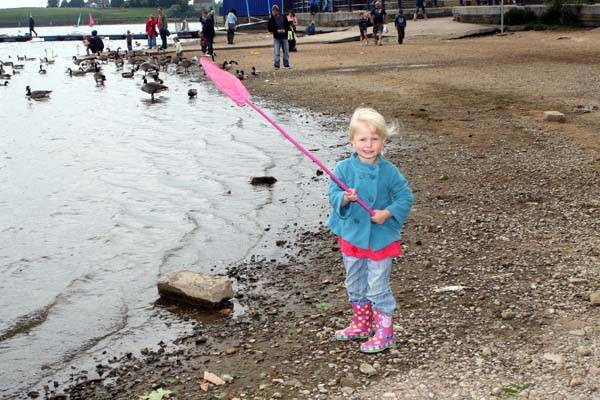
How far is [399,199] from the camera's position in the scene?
486cm

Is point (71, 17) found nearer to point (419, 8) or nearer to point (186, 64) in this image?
point (419, 8)

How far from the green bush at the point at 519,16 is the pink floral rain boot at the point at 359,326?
→ 107 ft

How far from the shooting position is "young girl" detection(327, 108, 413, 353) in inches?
188

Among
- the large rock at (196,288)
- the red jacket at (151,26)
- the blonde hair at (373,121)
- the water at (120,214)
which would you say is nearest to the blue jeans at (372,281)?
the blonde hair at (373,121)

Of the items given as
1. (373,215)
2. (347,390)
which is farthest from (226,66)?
(347,390)

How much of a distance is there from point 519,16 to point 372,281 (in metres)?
33.3

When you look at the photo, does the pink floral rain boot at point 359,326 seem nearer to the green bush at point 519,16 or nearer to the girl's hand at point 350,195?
the girl's hand at point 350,195

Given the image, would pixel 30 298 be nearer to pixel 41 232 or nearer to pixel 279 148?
pixel 41 232

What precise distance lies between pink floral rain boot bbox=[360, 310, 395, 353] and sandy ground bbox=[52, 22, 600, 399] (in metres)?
0.06

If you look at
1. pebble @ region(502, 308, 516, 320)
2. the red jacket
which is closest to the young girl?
pebble @ region(502, 308, 516, 320)

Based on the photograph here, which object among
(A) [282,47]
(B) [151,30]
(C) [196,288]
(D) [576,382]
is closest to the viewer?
(D) [576,382]

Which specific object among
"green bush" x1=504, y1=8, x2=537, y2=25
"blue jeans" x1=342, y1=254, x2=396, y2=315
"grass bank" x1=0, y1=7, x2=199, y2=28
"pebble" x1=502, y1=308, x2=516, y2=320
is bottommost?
"pebble" x1=502, y1=308, x2=516, y2=320

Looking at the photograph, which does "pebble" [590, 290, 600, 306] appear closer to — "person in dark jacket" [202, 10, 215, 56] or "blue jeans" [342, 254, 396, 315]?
"blue jeans" [342, 254, 396, 315]

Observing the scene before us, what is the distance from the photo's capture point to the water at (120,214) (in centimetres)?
633
